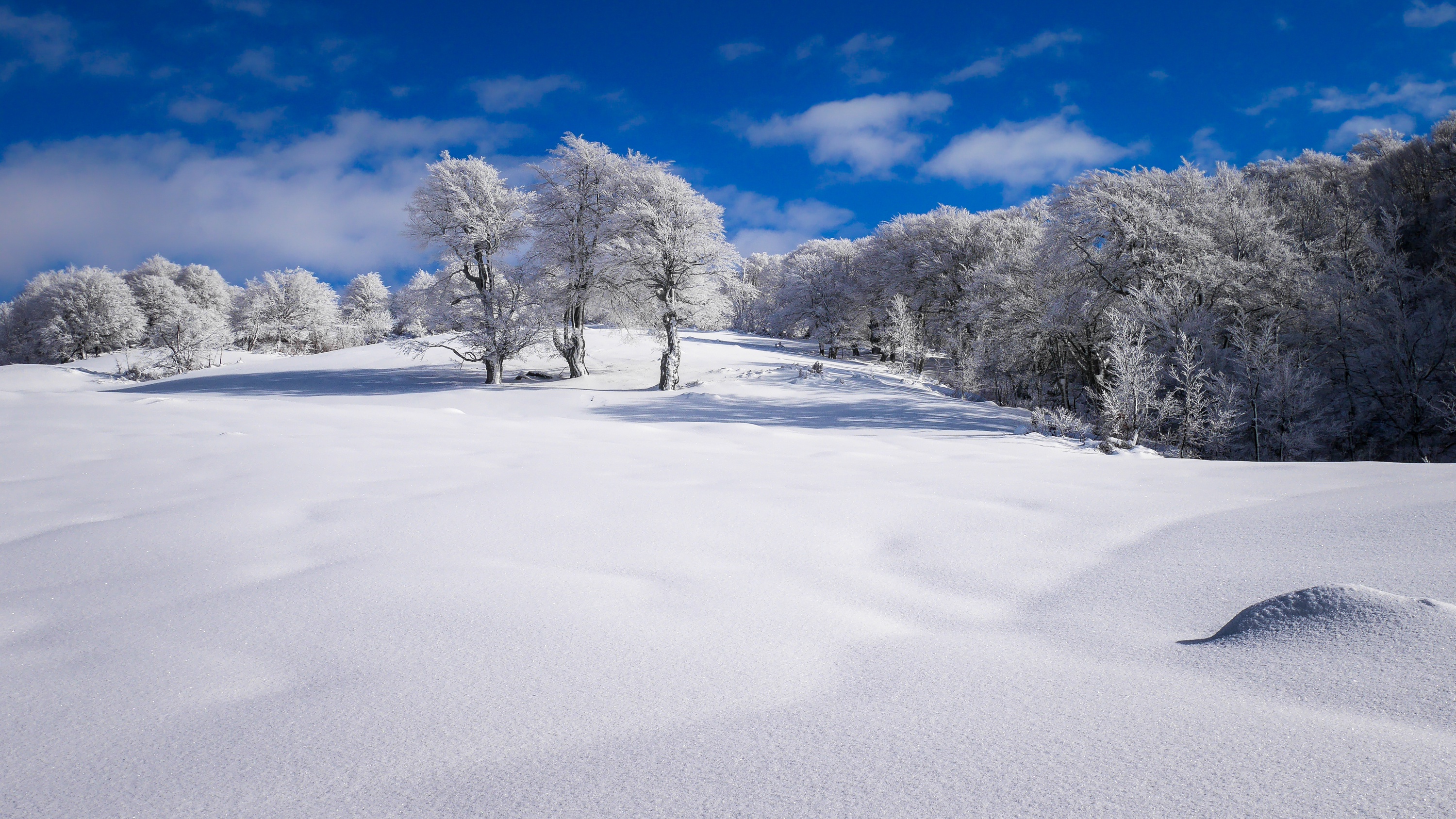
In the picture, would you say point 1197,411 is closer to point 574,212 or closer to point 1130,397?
point 1130,397

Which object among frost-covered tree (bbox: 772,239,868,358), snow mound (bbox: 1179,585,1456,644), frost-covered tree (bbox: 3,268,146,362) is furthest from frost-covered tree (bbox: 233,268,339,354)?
snow mound (bbox: 1179,585,1456,644)

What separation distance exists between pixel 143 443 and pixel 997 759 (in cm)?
745

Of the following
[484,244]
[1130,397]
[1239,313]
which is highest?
[484,244]

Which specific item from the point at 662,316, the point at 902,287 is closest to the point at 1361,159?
the point at 902,287

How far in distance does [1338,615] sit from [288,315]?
69.5 meters

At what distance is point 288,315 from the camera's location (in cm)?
5662

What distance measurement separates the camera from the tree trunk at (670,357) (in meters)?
19.8

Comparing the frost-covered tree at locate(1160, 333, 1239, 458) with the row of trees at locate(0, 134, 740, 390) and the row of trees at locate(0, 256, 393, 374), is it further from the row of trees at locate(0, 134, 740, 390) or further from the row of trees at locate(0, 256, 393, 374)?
the row of trees at locate(0, 256, 393, 374)

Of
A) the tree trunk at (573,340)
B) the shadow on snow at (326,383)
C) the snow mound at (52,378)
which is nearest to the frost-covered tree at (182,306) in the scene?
the snow mound at (52,378)

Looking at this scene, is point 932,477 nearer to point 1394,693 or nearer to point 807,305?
point 1394,693

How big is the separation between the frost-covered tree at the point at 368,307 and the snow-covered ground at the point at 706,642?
2852 inches

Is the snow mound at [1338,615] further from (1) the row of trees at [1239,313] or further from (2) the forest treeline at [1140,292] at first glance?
(2) the forest treeline at [1140,292]

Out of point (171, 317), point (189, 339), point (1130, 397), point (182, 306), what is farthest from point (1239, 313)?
point (182, 306)

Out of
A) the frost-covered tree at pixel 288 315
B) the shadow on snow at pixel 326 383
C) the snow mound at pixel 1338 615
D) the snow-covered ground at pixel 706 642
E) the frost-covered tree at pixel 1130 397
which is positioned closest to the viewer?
the snow-covered ground at pixel 706 642
